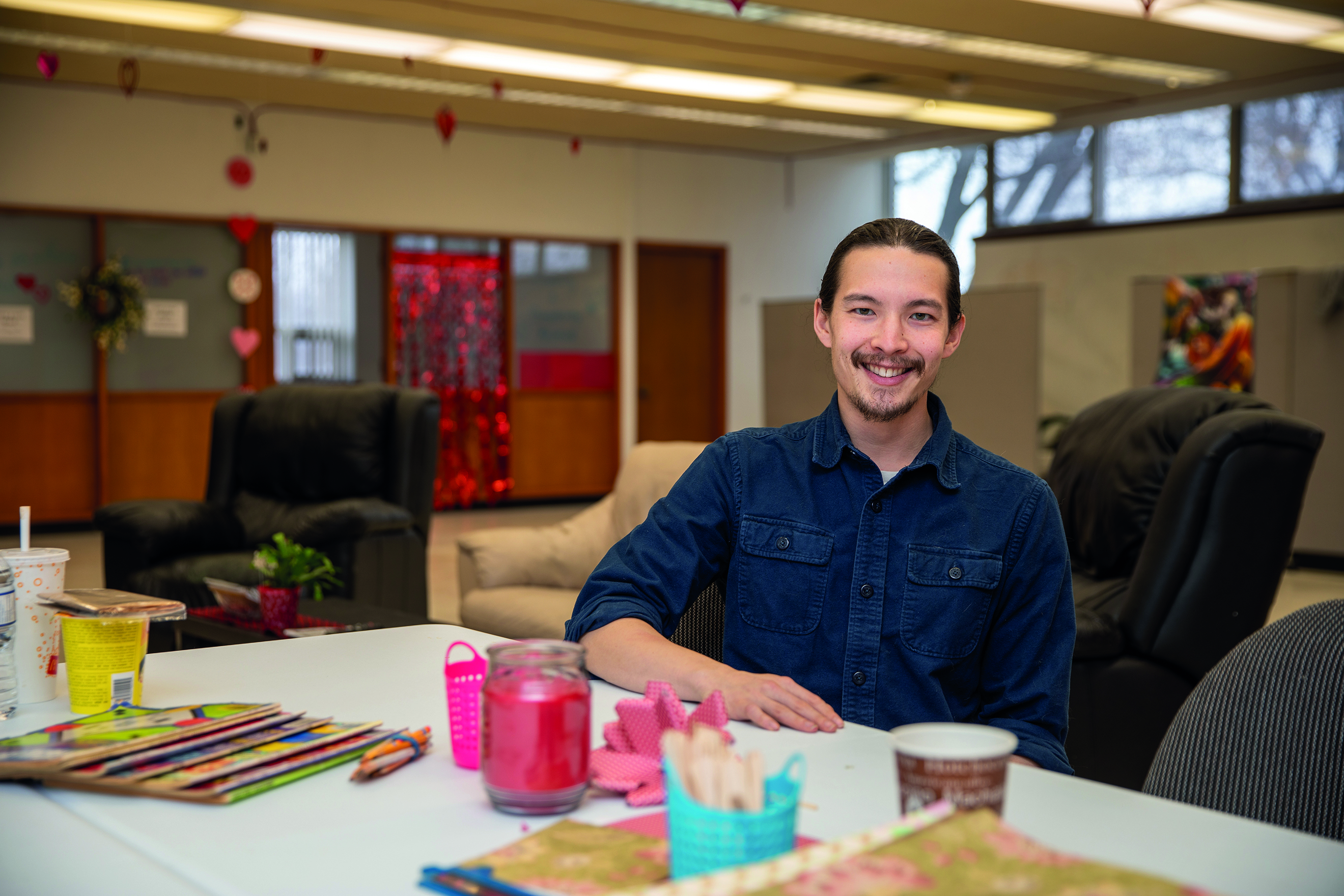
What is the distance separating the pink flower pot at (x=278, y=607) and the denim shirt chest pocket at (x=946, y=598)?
7.69 feet

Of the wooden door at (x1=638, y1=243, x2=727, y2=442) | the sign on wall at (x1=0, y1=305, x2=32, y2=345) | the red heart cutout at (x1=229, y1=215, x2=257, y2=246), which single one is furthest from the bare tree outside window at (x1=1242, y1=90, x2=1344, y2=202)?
the sign on wall at (x1=0, y1=305, x2=32, y2=345)

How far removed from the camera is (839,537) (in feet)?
5.16

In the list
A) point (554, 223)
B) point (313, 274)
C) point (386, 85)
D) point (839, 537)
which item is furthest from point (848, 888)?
point (554, 223)

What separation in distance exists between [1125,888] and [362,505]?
4.07 meters

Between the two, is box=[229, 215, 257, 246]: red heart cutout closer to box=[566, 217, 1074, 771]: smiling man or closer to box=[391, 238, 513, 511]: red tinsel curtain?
box=[391, 238, 513, 511]: red tinsel curtain

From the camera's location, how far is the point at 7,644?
4.22 ft

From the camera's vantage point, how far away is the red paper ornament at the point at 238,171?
326 inches

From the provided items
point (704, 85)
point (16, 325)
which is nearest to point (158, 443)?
point (16, 325)

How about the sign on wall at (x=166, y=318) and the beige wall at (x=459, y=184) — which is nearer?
the beige wall at (x=459, y=184)

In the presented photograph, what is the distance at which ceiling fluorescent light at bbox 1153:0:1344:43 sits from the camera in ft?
19.4

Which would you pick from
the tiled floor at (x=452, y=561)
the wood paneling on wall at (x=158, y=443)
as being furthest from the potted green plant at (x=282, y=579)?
the wood paneling on wall at (x=158, y=443)

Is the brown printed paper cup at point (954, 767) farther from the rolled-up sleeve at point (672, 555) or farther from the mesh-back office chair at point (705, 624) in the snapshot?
the mesh-back office chair at point (705, 624)

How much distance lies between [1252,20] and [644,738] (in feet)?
20.4

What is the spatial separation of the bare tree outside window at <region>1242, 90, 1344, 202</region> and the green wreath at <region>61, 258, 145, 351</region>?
24.2 feet
